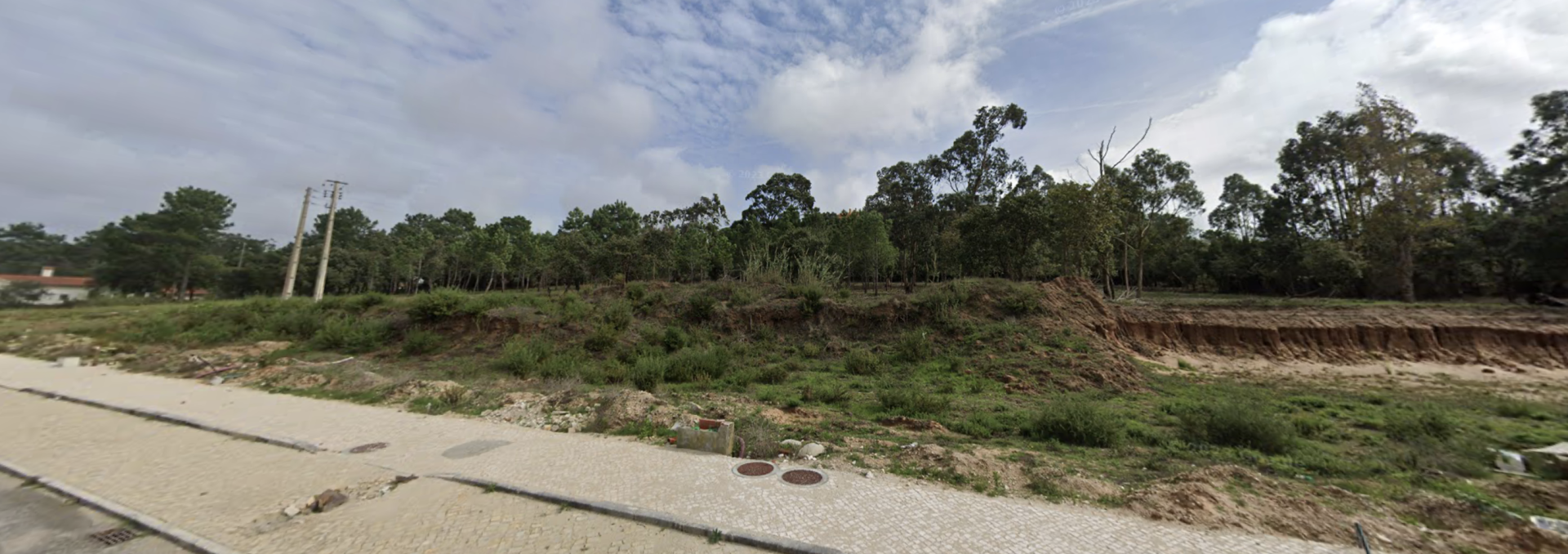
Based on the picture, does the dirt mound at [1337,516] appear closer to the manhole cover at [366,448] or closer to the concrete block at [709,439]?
the concrete block at [709,439]

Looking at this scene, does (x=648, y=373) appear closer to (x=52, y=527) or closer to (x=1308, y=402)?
(x=52, y=527)

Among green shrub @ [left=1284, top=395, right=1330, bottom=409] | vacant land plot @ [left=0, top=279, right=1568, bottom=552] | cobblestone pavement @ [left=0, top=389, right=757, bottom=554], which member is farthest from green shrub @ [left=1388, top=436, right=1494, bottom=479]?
cobblestone pavement @ [left=0, top=389, right=757, bottom=554]

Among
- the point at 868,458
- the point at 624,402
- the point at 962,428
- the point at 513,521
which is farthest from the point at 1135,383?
the point at 513,521

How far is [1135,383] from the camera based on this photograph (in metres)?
12.3

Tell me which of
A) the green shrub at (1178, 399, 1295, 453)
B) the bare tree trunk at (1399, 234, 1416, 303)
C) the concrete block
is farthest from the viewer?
the bare tree trunk at (1399, 234, 1416, 303)

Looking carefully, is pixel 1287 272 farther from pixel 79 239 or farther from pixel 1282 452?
pixel 79 239

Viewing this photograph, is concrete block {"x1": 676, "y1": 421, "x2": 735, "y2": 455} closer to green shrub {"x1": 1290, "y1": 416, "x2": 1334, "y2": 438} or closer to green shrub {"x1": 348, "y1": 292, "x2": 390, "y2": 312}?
green shrub {"x1": 1290, "y1": 416, "x2": 1334, "y2": 438}

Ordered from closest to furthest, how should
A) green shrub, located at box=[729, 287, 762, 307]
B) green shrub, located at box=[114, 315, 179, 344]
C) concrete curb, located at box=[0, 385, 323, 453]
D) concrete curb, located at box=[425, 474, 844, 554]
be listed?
concrete curb, located at box=[425, 474, 844, 554] → concrete curb, located at box=[0, 385, 323, 453] → green shrub, located at box=[114, 315, 179, 344] → green shrub, located at box=[729, 287, 762, 307]

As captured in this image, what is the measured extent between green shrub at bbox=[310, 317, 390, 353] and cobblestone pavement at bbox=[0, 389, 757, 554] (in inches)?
413

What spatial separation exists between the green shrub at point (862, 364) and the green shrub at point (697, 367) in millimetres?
3393

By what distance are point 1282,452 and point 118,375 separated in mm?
24467

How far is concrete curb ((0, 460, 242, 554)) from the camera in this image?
4.17 metres

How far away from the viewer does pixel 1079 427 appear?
750 centimetres

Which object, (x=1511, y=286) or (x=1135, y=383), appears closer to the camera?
(x=1135, y=383)
